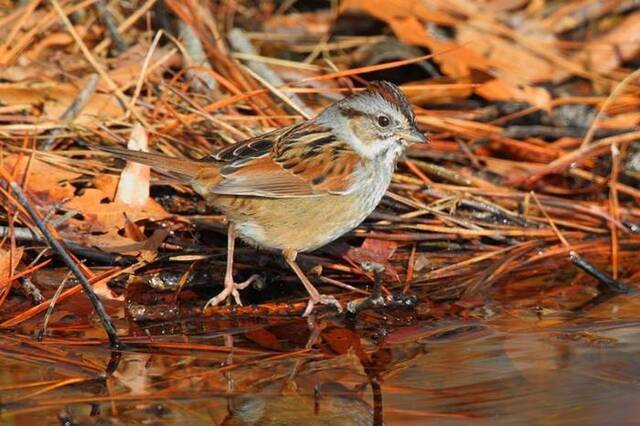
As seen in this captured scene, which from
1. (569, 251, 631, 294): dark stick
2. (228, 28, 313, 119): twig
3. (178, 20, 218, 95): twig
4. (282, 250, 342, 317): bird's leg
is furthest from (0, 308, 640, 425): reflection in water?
(178, 20, 218, 95): twig

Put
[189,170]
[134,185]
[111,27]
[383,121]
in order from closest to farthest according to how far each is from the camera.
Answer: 1. [189,170]
2. [383,121]
3. [134,185]
4. [111,27]

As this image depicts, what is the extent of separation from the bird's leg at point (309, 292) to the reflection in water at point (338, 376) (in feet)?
0.38

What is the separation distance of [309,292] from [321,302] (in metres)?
0.07

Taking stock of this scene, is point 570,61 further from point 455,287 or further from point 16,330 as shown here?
point 16,330

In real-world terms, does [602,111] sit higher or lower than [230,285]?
higher

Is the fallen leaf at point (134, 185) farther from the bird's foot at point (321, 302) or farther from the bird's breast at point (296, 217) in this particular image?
the bird's foot at point (321, 302)

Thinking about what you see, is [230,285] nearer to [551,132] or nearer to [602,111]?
[551,132]

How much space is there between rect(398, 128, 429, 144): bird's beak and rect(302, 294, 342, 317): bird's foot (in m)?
0.78

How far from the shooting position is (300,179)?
4.68 meters

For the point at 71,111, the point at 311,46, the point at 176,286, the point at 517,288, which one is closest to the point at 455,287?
the point at 517,288

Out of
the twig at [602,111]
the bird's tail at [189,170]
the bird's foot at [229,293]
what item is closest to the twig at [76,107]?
the bird's tail at [189,170]

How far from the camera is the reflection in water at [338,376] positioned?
3.43 metres

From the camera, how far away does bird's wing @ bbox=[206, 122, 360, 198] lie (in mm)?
4547

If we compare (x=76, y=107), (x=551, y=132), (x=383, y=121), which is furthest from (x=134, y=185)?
(x=551, y=132)
